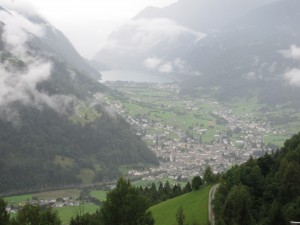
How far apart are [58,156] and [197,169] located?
54.6 meters

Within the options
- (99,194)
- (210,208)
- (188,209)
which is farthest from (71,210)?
(210,208)

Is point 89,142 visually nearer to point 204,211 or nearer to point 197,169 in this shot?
point 197,169

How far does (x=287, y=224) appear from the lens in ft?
139

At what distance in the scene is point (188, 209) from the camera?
69188 mm

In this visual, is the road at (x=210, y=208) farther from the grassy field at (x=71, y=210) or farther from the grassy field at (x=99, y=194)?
the grassy field at (x=99, y=194)

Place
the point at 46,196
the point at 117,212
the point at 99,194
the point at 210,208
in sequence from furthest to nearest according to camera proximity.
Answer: the point at 99,194 → the point at 46,196 → the point at 210,208 → the point at 117,212

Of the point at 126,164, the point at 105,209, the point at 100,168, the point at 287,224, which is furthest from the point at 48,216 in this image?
the point at 126,164

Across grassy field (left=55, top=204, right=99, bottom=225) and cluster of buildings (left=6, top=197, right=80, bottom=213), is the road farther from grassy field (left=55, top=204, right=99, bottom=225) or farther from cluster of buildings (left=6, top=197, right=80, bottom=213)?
cluster of buildings (left=6, top=197, right=80, bottom=213)

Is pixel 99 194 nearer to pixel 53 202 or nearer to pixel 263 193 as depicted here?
pixel 53 202

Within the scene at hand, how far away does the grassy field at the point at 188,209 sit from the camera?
6384 cm

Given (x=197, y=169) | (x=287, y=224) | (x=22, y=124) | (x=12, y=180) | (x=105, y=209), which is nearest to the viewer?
(x=287, y=224)

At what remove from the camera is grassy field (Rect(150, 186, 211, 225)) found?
63.8 meters

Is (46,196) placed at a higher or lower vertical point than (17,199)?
lower

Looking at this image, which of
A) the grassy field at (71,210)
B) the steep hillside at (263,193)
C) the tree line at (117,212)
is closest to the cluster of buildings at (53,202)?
the grassy field at (71,210)
